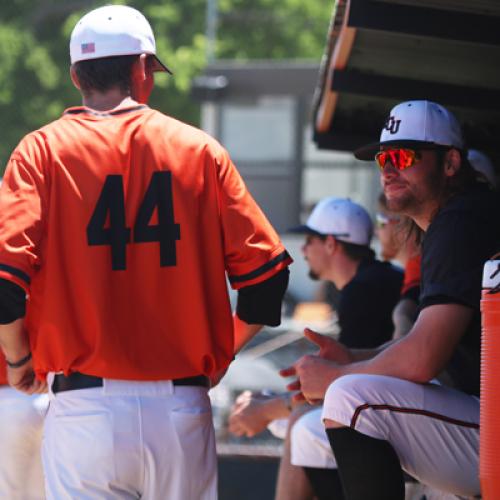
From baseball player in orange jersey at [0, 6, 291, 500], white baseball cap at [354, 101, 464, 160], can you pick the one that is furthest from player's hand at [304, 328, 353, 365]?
Answer: white baseball cap at [354, 101, 464, 160]

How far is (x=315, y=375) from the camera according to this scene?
12.3ft

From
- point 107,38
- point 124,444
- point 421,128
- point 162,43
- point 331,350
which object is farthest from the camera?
point 162,43

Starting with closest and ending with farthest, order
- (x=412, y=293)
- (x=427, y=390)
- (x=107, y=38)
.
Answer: (x=107, y=38) → (x=427, y=390) → (x=412, y=293)

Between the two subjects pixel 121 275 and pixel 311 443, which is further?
pixel 311 443

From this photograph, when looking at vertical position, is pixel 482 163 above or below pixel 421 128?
below

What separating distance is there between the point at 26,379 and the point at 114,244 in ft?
1.96

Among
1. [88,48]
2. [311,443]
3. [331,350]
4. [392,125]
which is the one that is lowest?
[311,443]

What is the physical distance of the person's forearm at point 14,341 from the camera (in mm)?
3324

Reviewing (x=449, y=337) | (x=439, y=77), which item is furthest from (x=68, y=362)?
(x=439, y=77)

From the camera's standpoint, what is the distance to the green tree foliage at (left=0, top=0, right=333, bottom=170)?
20.5m

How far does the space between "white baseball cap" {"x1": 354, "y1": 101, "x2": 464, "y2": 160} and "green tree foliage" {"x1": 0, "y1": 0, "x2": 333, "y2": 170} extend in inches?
597

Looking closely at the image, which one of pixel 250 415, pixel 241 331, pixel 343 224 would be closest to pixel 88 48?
pixel 241 331

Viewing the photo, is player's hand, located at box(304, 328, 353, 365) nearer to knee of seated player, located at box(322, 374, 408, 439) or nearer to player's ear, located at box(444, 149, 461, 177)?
knee of seated player, located at box(322, 374, 408, 439)

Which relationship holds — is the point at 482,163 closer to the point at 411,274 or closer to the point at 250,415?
the point at 411,274
